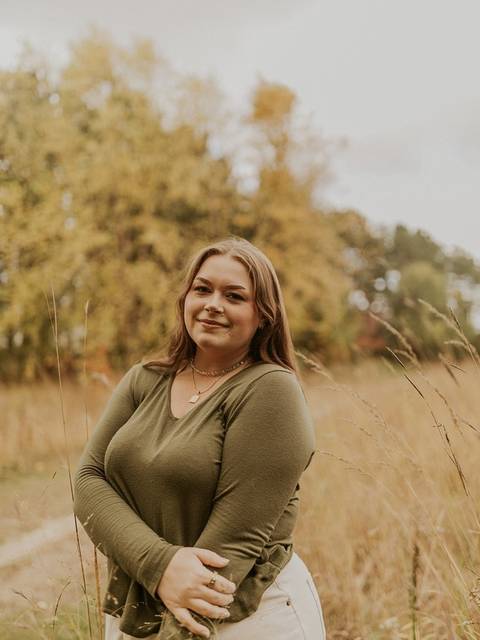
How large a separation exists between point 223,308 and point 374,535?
79.8 inches

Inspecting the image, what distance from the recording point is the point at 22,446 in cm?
645

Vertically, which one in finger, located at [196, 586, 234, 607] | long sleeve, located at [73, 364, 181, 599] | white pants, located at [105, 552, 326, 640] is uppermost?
long sleeve, located at [73, 364, 181, 599]

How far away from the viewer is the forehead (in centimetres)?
169

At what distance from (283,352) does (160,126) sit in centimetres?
1026

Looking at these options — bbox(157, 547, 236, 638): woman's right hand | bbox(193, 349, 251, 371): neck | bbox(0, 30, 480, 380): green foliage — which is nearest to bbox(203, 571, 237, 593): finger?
bbox(157, 547, 236, 638): woman's right hand

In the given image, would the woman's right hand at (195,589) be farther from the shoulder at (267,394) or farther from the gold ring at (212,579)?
the shoulder at (267,394)

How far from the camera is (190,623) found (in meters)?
1.37

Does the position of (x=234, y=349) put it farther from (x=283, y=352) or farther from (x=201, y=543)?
(x=201, y=543)

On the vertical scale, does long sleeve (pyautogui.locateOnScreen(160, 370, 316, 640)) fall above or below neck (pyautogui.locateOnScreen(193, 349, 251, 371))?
below

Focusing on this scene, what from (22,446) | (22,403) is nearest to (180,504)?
(22,446)

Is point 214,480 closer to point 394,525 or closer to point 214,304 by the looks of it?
point 214,304

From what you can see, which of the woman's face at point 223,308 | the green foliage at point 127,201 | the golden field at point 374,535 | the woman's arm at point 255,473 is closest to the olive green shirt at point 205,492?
the woman's arm at point 255,473

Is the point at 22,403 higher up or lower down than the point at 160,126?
lower down

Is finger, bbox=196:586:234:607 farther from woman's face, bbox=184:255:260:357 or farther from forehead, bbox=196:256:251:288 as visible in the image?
forehead, bbox=196:256:251:288
